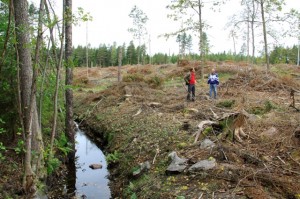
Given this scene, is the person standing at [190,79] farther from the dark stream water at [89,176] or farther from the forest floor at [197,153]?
the dark stream water at [89,176]

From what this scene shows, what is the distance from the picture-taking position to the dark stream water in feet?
28.6

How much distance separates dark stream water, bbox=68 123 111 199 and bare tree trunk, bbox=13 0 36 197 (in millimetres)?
1852

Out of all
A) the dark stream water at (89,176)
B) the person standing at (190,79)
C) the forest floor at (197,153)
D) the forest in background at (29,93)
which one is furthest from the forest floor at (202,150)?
the forest in background at (29,93)

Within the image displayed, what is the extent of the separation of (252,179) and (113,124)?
8111 mm

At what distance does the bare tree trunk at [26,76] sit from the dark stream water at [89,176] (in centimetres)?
185

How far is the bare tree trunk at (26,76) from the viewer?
693 cm

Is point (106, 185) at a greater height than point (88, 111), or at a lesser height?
lesser

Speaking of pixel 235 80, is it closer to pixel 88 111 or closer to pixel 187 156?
pixel 88 111

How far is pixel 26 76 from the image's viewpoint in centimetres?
750

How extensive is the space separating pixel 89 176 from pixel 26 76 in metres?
4.24

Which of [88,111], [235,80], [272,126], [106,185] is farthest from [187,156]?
[235,80]

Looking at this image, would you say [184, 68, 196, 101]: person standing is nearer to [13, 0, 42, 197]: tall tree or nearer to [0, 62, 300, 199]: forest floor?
[0, 62, 300, 199]: forest floor

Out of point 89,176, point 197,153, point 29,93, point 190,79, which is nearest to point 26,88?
point 29,93

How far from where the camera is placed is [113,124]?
42.9 feet
